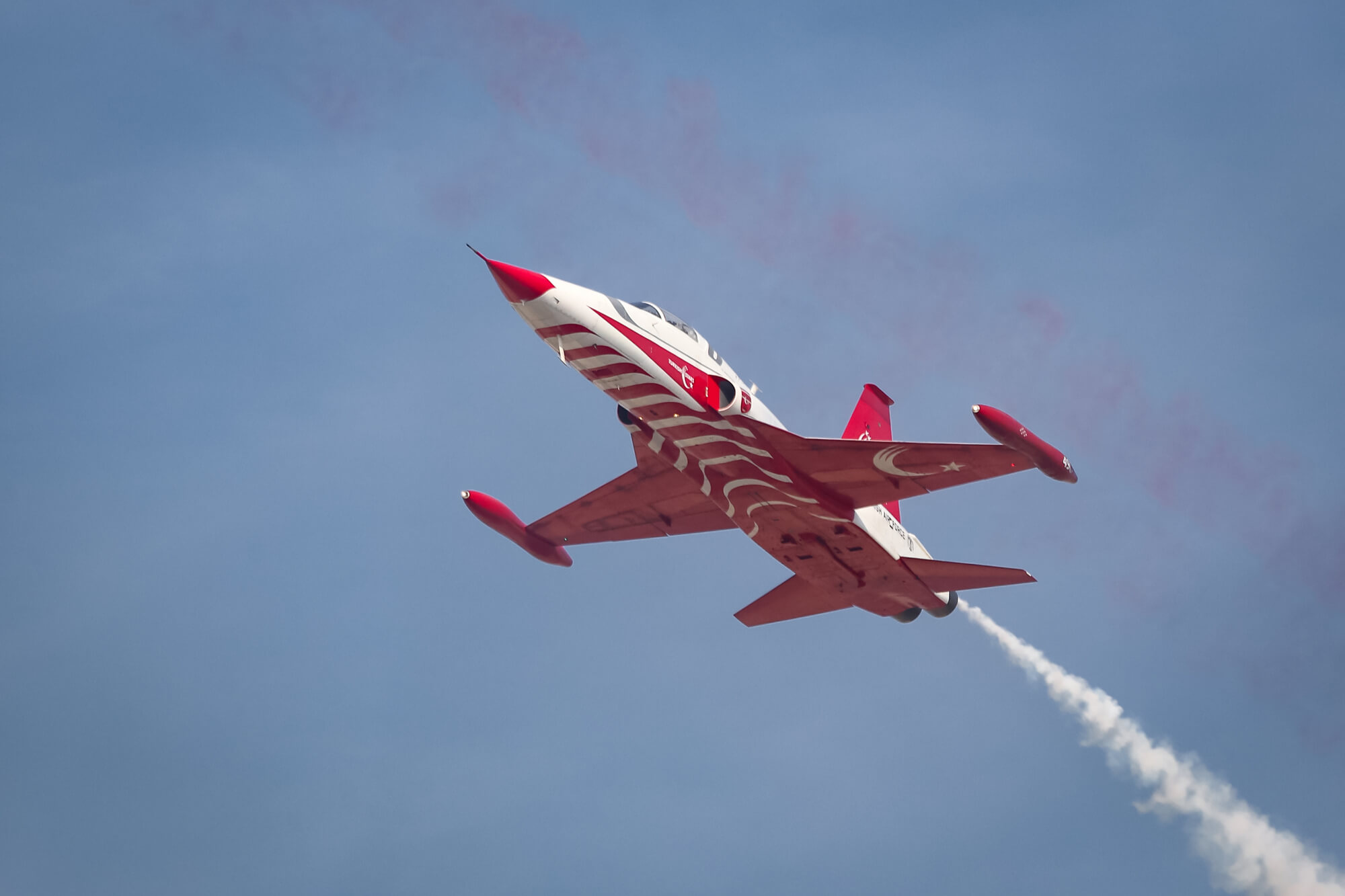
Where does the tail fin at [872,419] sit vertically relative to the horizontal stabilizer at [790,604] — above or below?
above

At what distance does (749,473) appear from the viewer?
1315 inches

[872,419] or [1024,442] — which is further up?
[872,419]

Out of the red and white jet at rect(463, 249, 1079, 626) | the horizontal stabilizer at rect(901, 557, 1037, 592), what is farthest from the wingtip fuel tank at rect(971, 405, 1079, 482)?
the horizontal stabilizer at rect(901, 557, 1037, 592)

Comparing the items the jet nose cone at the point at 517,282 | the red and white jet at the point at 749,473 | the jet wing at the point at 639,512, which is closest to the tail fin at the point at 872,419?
the red and white jet at the point at 749,473

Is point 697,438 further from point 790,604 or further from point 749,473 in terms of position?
point 790,604

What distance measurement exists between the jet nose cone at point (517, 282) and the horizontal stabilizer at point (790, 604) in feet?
44.1

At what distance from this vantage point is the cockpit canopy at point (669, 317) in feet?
104

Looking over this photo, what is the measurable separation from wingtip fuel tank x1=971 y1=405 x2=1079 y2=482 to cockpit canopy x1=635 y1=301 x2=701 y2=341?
7.46 m

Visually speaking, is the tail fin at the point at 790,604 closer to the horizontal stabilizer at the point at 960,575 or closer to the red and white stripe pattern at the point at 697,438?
the horizontal stabilizer at the point at 960,575

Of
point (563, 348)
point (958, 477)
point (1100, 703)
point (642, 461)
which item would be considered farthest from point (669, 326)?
point (1100, 703)

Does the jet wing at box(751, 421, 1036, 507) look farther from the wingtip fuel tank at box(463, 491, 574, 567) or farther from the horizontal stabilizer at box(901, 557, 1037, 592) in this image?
the wingtip fuel tank at box(463, 491, 574, 567)

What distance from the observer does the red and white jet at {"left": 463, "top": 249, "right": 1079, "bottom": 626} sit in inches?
1193

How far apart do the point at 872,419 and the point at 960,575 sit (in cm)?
617

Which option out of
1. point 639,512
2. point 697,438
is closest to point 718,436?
point 697,438
